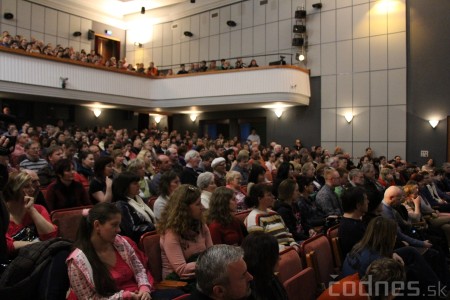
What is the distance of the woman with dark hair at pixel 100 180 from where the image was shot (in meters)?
3.92

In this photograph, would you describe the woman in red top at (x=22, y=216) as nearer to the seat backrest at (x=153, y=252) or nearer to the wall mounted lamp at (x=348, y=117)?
the seat backrest at (x=153, y=252)

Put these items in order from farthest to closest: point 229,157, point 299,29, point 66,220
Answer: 1. point 299,29
2. point 229,157
3. point 66,220

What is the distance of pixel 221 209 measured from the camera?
3.12 m

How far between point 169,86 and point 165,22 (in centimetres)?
396

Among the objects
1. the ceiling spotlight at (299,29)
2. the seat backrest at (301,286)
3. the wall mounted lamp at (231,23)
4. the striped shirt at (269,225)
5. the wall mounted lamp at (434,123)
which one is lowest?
the seat backrest at (301,286)

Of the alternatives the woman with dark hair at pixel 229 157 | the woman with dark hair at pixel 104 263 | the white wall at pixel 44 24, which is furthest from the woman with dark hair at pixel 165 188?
the white wall at pixel 44 24

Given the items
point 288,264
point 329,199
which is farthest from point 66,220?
point 329,199

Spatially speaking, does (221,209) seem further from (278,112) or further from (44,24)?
(44,24)

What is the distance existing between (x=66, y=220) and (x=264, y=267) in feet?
6.42

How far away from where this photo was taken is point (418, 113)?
1139 cm

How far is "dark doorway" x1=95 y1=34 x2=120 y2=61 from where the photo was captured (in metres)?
15.9

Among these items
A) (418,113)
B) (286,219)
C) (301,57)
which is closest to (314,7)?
(301,57)

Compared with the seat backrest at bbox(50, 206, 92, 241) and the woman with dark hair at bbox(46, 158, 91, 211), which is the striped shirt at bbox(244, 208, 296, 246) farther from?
the woman with dark hair at bbox(46, 158, 91, 211)

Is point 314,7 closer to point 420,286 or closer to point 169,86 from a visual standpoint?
point 169,86
